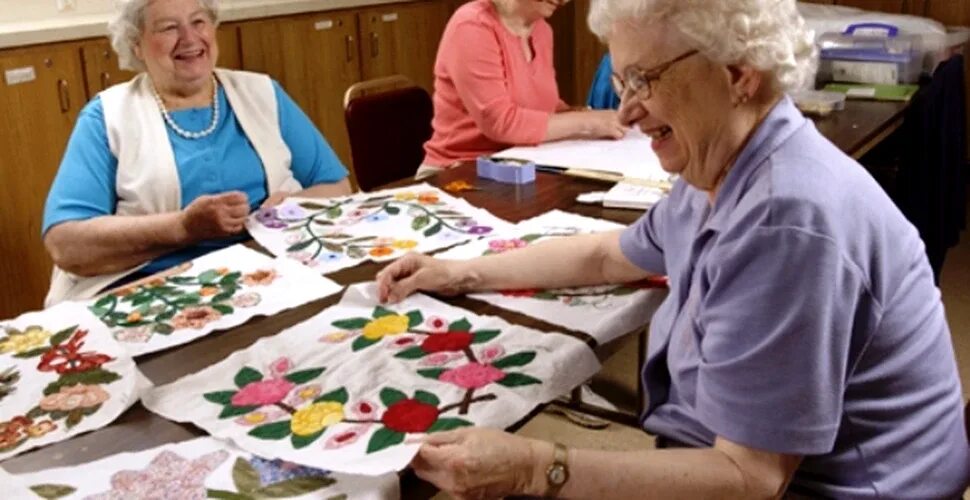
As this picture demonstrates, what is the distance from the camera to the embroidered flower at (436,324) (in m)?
1.33

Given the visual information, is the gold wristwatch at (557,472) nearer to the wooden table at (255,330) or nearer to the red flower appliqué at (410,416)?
the red flower appliqué at (410,416)

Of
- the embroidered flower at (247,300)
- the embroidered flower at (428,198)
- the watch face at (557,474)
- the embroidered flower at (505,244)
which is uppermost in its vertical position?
the embroidered flower at (428,198)

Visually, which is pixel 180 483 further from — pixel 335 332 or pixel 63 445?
pixel 335 332

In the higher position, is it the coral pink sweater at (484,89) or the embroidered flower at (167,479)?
the coral pink sweater at (484,89)

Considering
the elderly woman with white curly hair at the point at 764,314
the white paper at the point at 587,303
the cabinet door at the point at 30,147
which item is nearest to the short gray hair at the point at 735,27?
the elderly woman with white curly hair at the point at 764,314

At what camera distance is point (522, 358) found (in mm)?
1226

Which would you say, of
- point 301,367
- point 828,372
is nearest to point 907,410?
point 828,372

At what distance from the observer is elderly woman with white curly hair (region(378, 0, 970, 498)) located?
0.97 m

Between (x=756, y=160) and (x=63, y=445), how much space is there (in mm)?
826

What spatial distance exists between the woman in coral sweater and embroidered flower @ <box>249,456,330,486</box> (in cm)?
152

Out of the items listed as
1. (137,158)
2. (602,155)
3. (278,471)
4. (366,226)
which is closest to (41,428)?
(278,471)

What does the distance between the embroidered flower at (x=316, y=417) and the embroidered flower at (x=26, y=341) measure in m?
0.45

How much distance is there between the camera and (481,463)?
97 cm

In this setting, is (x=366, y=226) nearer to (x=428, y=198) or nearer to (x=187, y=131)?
(x=428, y=198)
